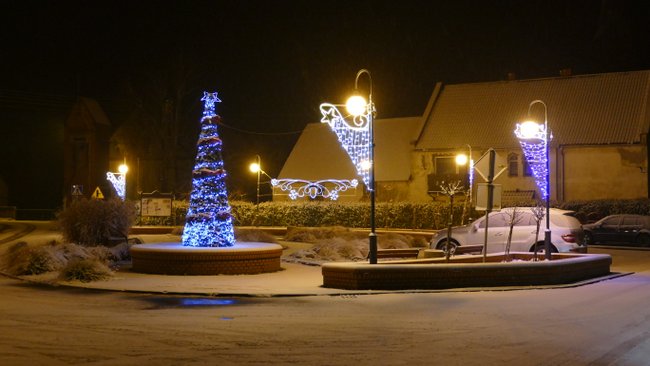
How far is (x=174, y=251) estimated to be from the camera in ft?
68.4

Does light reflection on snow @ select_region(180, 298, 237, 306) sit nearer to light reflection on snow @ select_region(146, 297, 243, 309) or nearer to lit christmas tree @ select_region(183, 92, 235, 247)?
light reflection on snow @ select_region(146, 297, 243, 309)

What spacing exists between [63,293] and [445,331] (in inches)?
360

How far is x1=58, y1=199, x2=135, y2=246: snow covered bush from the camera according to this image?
27.0 m

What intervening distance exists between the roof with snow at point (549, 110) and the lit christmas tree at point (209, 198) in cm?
2887

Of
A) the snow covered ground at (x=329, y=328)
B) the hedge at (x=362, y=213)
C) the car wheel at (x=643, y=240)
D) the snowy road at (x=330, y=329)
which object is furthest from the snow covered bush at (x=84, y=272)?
the car wheel at (x=643, y=240)

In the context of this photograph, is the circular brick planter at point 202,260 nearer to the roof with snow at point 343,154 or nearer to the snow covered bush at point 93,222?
the snow covered bush at point 93,222

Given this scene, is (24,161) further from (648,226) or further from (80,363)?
(80,363)

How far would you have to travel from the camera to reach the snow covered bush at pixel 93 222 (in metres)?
27.0

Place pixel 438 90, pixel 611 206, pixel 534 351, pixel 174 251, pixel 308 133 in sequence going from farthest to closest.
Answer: pixel 308 133, pixel 438 90, pixel 611 206, pixel 174 251, pixel 534 351

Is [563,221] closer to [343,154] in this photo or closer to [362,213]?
[362,213]

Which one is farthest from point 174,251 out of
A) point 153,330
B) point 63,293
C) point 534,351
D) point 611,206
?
point 611,206

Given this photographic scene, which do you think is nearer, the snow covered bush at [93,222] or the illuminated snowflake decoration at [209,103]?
the illuminated snowflake decoration at [209,103]

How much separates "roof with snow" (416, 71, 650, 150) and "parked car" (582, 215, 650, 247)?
997 cm

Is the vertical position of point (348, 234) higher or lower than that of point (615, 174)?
lower
